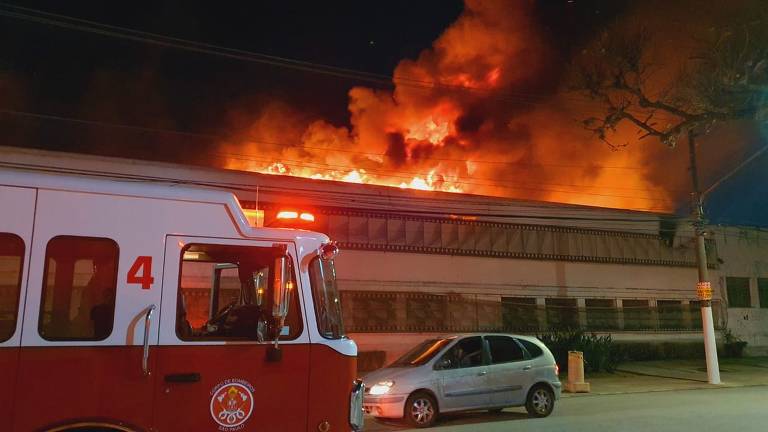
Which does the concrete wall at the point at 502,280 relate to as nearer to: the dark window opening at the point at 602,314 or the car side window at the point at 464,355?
the dark window opening at the point at 602,314

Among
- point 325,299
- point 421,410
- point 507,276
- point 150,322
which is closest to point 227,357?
point 150,322

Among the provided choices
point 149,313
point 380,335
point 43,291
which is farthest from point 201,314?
point 380,335

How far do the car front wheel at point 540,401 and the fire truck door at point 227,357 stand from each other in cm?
672

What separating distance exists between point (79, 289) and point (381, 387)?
19.8 feet

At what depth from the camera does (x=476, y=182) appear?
2580 cm

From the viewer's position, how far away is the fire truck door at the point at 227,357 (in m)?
3.69

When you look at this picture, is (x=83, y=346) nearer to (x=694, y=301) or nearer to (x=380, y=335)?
(x=380, y=335)

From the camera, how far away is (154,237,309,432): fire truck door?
3.69 m

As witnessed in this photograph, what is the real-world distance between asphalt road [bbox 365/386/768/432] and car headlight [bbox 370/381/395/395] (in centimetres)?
58

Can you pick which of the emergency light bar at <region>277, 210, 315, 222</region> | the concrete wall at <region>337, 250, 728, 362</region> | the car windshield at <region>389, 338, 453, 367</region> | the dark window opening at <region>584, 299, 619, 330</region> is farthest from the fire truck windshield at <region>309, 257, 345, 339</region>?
the dark window opening at <region>584, 299, 619, 330</region>

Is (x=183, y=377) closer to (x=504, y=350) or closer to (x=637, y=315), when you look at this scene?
(x=504, y=350)

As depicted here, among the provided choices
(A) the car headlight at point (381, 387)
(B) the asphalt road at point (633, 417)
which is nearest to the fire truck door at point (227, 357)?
(A) the car headlight at point (381, 387)

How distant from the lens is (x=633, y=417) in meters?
9.41

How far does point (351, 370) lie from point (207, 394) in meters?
1.01
